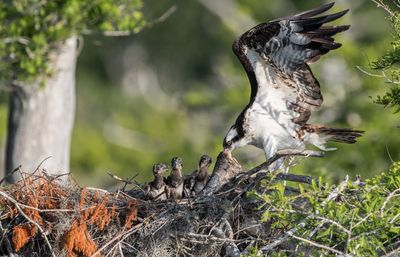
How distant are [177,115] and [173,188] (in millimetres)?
20917

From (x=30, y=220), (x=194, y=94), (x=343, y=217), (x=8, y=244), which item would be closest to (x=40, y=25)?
(x=8, y=244)

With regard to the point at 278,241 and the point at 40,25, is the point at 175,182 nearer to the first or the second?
the point at 278,241

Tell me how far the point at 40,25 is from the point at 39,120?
1355 mm

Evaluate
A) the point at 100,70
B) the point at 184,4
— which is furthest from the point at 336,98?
the point at 100,70

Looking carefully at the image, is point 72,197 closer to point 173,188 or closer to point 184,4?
point 173,188

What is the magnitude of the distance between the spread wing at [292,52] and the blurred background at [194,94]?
2.13ft

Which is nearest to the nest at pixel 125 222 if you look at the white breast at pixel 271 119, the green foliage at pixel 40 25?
the white breast at pixel 271 119

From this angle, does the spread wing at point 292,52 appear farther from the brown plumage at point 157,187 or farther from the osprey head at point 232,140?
the brown plumage at point 157,187

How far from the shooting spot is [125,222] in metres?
9.38

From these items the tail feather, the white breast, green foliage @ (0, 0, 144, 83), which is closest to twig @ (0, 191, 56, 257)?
the white breast

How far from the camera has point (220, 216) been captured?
930 cm

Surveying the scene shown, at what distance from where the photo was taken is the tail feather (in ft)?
37.0

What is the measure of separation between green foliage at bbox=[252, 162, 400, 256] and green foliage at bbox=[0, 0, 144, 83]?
17.0ft

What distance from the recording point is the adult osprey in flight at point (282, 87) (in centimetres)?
1033
